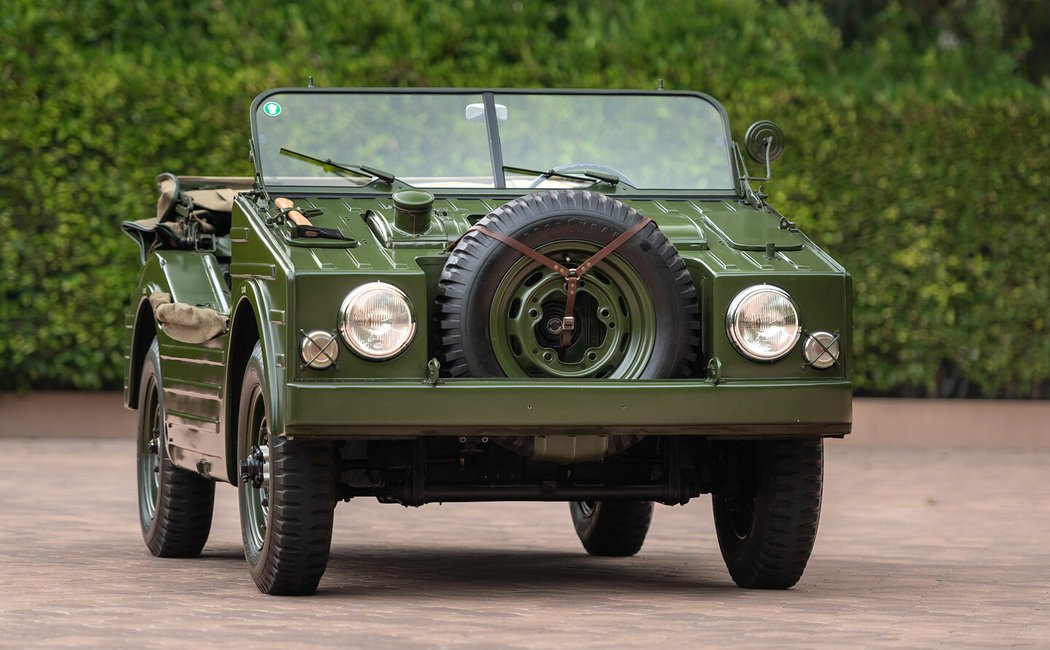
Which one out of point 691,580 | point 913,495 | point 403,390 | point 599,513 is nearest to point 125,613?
A: point 403,390

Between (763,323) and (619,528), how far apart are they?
112 inches

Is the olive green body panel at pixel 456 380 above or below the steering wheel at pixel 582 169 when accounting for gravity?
below

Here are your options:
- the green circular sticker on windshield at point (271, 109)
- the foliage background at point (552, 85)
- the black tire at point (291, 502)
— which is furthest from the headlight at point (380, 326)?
the foliage background at point (552, 85)

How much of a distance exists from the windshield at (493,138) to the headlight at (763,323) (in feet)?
4.96

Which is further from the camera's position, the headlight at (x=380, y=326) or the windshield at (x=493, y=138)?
the windshield at (x=493, y=138)

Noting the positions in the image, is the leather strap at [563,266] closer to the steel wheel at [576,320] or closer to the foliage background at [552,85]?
the steel wheel at [576,320]

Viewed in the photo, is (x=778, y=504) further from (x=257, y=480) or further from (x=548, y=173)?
(x=257, y=480)

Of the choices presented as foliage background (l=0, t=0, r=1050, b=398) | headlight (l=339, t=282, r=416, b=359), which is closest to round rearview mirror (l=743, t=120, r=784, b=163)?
headlight (l=339, t=282, r=416, b=359)

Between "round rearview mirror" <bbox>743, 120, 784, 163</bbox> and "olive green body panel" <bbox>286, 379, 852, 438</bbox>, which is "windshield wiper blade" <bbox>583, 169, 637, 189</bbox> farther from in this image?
"olive green body panel" <bbox>286, 379, 852, 438</bbox>

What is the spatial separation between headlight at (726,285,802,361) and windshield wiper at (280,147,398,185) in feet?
6.31

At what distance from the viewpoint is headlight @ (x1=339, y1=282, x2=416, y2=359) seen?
672cm

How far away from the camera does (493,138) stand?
8.41 meters

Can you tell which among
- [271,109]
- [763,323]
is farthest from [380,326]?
[271,109]

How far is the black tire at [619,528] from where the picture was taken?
9.62 m
